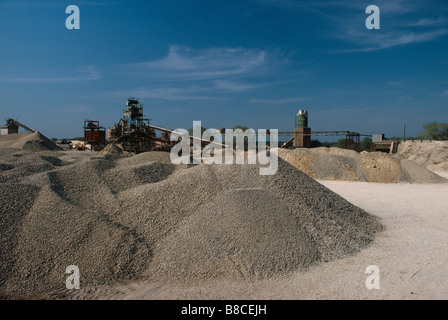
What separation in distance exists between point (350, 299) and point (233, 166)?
368 cm

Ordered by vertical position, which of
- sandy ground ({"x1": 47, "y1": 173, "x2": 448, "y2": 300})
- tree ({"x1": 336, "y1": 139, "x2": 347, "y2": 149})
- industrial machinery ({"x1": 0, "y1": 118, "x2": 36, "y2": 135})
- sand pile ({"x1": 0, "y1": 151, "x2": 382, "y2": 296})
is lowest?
sandy ground ({"x1": 47, "y1": 173, "x2": 448, "y2": 300})

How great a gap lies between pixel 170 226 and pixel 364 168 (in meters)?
12.3

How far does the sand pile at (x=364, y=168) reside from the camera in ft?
45.7

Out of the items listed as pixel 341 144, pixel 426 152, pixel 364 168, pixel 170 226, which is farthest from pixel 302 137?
pixel 170 226

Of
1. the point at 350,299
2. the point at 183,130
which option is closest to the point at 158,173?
the point at 350,299

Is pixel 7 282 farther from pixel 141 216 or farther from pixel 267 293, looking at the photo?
pixel 267 293

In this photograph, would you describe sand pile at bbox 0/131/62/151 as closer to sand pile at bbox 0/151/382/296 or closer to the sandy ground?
sand pile at bbox 0/151/382/296

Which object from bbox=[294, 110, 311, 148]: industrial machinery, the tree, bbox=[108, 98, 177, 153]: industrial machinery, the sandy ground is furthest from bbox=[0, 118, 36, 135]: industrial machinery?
the tree

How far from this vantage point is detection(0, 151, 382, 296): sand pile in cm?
409

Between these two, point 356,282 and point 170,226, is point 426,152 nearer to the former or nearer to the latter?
point 356,282

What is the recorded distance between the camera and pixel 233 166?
670 cm

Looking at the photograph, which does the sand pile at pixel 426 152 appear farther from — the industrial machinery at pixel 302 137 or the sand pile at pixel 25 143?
the sand pile at pixel 25 143

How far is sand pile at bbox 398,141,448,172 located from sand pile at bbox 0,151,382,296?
19011 mm

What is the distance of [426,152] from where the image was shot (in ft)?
75.2
